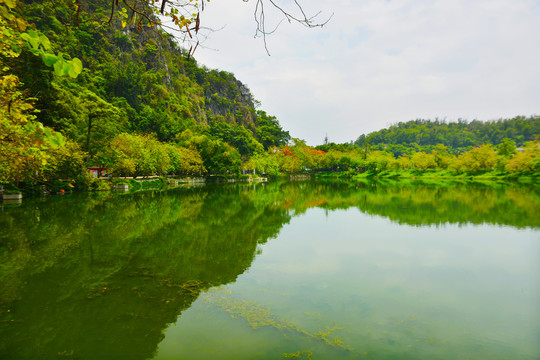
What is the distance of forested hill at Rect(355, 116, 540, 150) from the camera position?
126 meters

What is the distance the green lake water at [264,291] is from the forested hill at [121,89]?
60.1 ft

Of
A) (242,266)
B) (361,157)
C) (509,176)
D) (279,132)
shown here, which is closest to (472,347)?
(242,266)

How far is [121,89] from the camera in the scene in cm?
6312

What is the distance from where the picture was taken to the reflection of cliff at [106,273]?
4.93m

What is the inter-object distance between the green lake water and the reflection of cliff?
4cm

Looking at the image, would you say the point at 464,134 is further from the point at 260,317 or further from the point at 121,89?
the point at 260,317

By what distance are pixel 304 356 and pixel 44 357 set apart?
4.15 m

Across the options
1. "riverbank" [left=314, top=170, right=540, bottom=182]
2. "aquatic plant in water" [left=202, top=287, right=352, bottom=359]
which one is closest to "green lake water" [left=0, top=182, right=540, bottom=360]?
"aquatic plant in water" [left=202, top=287, right=352, bottom=359]

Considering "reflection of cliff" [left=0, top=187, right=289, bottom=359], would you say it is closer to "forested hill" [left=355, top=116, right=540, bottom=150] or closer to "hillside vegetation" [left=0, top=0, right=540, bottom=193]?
"hillside vegetation" [left=0, top=0, right=540, bottom=193]

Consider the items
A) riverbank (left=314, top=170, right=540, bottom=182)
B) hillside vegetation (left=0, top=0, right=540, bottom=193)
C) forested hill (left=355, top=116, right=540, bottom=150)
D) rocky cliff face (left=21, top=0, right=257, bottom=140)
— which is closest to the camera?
hillside vegetation (left=0, top=0, right=540, bottom=193)

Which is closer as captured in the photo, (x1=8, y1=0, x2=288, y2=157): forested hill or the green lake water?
the green lake water

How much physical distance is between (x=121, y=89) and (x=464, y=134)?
157316mm

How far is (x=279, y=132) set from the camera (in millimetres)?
111562

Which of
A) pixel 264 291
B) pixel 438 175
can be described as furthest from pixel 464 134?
pixel 264 291
